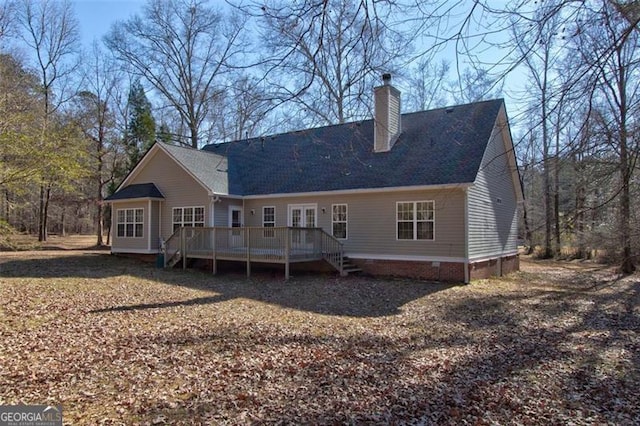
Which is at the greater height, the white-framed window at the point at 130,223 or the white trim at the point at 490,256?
the white-framed window at the point at 130,223

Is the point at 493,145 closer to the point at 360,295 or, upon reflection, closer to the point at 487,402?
the point at 360,295

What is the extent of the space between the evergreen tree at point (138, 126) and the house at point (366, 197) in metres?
10.1

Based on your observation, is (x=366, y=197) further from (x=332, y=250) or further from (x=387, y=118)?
(x=387, y=118)

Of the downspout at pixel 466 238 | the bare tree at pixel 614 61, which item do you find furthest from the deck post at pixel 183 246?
the bare tree at pixel 614 61

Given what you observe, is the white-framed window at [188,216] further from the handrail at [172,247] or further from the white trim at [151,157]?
the white trim at [151,157]

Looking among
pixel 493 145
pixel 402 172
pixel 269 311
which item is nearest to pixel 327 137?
pixel 402 172

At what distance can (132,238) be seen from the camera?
64.2 ft

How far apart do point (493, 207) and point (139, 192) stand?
15.6 m

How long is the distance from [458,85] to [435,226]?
1011 centimetres

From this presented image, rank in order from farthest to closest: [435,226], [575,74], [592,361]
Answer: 1. [435,226]
2. [592,361]
3. [575,74]

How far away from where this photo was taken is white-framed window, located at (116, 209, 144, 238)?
1945cm

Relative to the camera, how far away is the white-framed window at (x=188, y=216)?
58.6 feet

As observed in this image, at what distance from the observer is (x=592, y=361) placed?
6398mm

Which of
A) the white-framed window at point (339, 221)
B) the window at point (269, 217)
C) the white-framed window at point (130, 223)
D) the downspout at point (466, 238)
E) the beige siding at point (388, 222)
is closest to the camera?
the downspout at point (466, 238)
